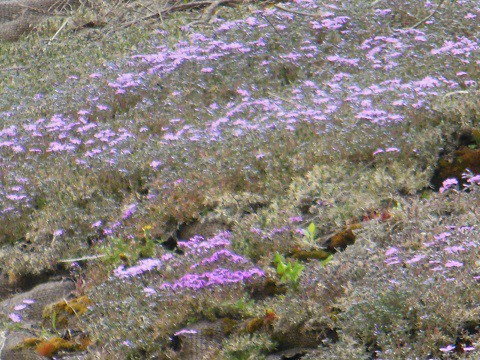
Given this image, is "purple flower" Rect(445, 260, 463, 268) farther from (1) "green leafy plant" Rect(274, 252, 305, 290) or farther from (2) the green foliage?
(2) the green foliage

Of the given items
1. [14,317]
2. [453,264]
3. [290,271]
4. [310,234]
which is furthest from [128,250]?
[453,264]

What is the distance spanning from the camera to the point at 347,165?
226 inches

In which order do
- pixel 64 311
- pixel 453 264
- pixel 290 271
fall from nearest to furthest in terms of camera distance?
1. pixel 453 264
2. pixel 290 271
3. pixel 64 311

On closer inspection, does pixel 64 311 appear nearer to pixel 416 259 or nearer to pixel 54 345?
pixel 54 345

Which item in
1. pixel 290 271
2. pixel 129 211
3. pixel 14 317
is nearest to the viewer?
pixel 290 271

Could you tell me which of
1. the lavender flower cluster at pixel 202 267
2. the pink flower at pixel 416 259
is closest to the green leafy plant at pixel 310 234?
the lavender flower cluster at pixel 202 267

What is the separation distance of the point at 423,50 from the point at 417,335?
423 cm

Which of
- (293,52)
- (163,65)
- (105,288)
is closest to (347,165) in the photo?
(105,288)

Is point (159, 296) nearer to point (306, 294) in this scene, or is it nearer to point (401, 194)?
point (306, 294)

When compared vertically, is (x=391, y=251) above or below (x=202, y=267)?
above

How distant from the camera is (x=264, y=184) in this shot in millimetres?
5898

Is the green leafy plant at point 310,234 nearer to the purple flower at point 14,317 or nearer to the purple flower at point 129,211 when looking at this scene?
the purple flower at point 129,211

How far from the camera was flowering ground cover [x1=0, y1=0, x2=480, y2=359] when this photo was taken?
13.8 ft

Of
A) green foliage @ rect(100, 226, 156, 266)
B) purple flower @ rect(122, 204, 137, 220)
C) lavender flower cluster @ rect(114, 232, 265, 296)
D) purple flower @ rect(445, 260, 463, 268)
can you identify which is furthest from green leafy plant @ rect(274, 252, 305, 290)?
purple flower @ rect(122, 204, 137, 220)
